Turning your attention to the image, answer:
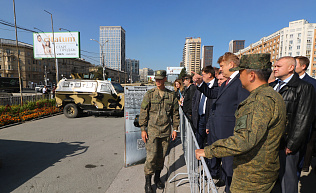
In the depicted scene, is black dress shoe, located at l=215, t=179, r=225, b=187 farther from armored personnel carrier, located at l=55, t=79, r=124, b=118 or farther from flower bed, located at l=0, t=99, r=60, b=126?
flower bed, located at l=0, t=99, r=60, b=126

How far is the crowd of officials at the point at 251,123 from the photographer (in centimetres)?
117

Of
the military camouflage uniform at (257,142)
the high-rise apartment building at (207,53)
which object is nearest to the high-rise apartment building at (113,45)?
the military camouflage uniform at (257,142)

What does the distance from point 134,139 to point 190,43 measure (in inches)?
5920

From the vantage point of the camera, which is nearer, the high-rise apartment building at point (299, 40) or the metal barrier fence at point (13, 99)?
the metal barrier fence at point (13, 99)

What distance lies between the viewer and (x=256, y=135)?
43.9 inches

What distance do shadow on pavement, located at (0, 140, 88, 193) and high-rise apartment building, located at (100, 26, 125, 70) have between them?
70212 mm

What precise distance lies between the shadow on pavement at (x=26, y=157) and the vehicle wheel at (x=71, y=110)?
11.6 feet

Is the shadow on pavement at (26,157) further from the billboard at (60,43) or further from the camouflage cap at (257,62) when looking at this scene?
the billboard at (60,43)

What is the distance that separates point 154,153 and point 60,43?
24.8 meters

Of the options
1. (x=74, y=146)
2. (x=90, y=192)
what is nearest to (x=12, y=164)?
(x=74, y=146)

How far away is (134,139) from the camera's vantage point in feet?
11.3

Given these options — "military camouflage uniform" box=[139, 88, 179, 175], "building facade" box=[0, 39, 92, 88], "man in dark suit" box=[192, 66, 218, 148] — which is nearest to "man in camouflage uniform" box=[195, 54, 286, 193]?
"military camouflage uniform" box=[139, 88, 179, 175]

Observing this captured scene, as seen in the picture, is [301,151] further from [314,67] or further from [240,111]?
[314,67]

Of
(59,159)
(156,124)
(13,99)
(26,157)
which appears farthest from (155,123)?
(13,99)
